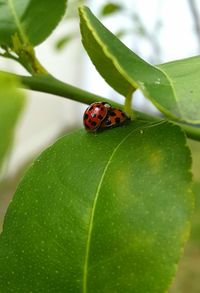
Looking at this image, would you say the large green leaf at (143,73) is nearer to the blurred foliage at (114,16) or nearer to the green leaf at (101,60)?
the green leaf at (101,60)

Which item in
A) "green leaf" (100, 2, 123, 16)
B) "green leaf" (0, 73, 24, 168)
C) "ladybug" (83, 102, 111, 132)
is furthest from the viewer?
"green leaf" (100, 2, 123, 16)

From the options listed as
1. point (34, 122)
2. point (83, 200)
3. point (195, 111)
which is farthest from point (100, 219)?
point (34, 122)

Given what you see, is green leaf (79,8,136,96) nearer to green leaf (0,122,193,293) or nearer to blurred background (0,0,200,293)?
green leaf (0,122,193,293)

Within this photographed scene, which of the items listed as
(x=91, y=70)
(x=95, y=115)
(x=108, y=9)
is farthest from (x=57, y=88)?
(x=91, y=70)

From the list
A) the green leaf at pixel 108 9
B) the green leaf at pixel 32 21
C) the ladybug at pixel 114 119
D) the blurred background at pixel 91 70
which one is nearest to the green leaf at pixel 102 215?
the ladybug at pixel 114 119

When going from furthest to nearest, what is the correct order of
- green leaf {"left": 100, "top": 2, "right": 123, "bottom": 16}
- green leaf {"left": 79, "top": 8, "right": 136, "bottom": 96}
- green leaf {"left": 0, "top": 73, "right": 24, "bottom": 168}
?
green leaf {"left": 100, "top": 2, "right": 123, "bottom": 16} → green leaf {"left": 79, "top": 8, "right": 136, "bottom": 96} → green leaf {"left": 0, "top": 73, "right": 24, "bottom": 168}

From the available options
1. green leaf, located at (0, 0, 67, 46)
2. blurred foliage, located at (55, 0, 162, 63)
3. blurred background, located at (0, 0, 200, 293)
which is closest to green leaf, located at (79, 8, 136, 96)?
green leaf, located at (0, 0, 67, 46)

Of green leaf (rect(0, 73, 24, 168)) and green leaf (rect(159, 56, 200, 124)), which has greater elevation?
green leaf (rect(0, 73, 24, 168))
